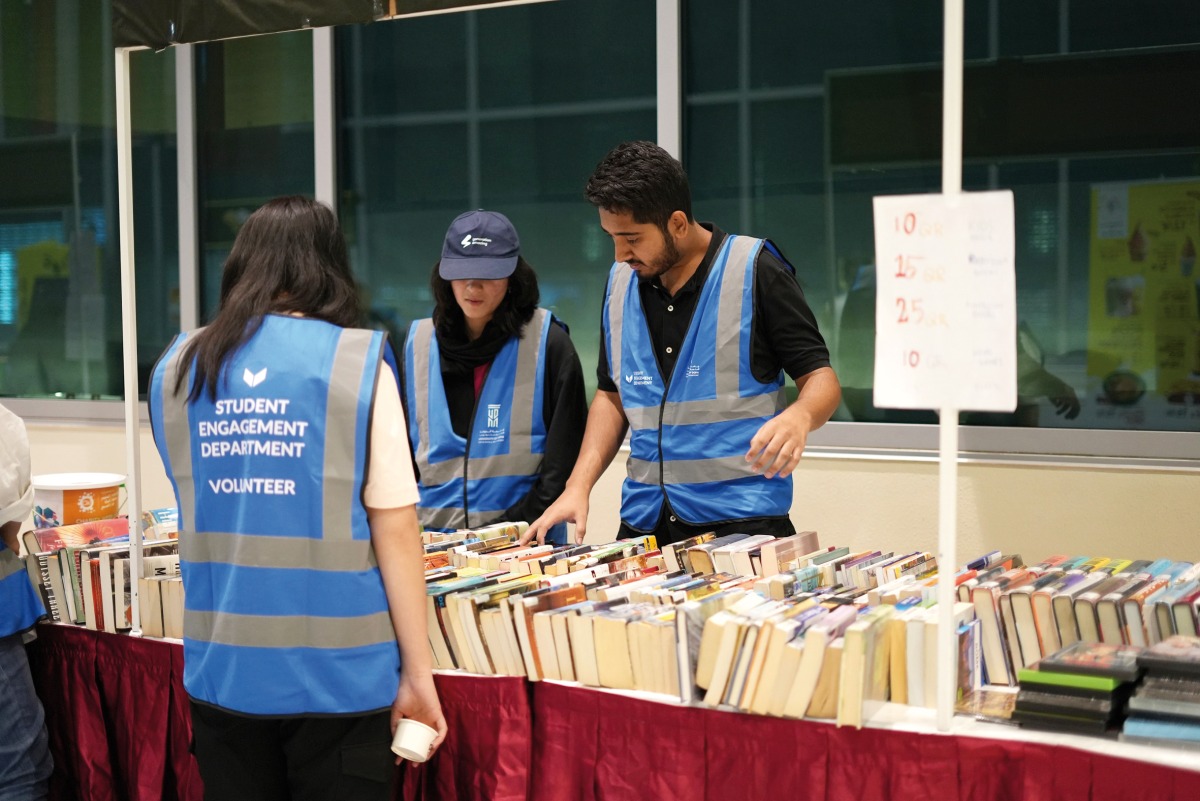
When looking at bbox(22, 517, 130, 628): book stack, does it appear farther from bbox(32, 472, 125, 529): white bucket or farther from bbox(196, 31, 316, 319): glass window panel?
bbox(196, 31, 316, 319): glass window panel

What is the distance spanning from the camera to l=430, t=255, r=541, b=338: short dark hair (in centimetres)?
308

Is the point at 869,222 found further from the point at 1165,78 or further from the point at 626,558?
the point at 626,558

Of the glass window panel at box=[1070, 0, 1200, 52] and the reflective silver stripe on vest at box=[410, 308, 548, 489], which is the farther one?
the glass window panel at box=[1070, 0, 1200, 52]

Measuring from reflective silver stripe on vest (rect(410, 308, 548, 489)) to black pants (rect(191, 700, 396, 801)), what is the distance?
1.24 m

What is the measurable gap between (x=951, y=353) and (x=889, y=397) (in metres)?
0.11

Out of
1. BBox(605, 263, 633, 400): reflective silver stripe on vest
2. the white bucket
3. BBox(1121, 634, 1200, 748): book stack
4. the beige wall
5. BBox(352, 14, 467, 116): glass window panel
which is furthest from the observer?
BBox(352, 14, 467, 116): glass window panel

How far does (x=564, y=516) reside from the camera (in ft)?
9.02

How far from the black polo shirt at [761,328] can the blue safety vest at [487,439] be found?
398mm

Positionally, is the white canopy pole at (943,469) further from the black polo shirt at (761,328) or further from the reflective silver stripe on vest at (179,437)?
the reflective silver stripe on vest at (179,437)

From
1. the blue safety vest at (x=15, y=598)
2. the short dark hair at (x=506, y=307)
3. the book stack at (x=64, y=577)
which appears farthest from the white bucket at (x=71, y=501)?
the short dark hair at (x=506, y=307)

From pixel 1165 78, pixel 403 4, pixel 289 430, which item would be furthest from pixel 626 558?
pixel 1165 78

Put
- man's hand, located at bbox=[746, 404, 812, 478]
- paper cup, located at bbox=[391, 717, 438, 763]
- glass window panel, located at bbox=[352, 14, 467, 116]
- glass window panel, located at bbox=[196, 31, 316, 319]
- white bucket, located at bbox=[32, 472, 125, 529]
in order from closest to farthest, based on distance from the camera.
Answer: paper cup, located at bbox=[391, 717, 438, 763] → man's hand, located at bbox=[746, 404, 812, 478] → white bucket, located at bbox=[32, 472, 125, 529] → glass window panel, located at bbox=[352, 14, 467, 116] → glass window panel, located at bbox=[196, 31, 316, 319]

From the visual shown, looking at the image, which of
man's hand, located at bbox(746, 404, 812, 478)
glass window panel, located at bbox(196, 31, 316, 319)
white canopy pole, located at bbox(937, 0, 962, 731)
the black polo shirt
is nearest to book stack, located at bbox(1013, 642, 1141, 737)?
white canopy pole, located at bbox(937, 0, 962, 731)

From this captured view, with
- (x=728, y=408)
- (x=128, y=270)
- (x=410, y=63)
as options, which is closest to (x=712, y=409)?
(x=728, y=408)
